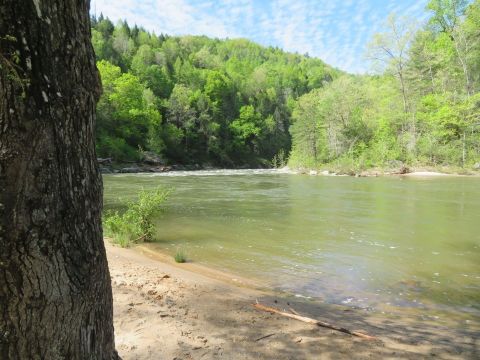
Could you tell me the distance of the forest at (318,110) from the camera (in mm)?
38969

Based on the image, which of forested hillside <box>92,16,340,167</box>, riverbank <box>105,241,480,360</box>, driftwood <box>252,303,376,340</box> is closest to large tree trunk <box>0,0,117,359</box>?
A: riverbank <box>105,241,480,360</box>

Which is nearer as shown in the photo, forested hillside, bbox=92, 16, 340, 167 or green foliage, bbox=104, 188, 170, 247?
green foliage, bbox=104, 188, 170, 247

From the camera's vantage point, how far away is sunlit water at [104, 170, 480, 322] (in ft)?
22.0

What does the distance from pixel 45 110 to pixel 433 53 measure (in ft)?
155

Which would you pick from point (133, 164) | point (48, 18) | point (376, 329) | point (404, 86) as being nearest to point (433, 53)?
point (404, 86)

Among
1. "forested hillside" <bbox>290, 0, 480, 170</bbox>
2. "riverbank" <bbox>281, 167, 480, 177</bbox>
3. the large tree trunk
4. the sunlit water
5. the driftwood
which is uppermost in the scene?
"forested hillside" <bbox>290, 0, 480, 170</bbox>

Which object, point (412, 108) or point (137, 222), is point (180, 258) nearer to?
point (137, 222)

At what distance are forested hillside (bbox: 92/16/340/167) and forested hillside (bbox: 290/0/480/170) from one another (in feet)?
37.5

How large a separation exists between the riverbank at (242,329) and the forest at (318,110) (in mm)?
36135

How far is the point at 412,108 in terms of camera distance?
43000mm

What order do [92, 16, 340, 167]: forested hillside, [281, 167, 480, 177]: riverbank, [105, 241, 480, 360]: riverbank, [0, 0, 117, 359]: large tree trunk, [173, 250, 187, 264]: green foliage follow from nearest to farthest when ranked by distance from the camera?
[0, 0, 117, 359]: large tree trunk, [105, 241, 480, 360]: riverbank, [173, 250, 187, 264]: green foliage, [281, 167, 480, 177]: riverbank, [92, 16, 340, 167]: forested hillside

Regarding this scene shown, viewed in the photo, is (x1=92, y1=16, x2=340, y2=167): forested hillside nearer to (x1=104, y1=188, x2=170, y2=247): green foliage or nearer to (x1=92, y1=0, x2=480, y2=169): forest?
(x1=92, y1=0, x2=480, y2=169): forest

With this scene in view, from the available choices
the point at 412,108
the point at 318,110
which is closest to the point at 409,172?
the point at 412,108

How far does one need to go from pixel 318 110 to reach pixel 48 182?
5401 centimetres
